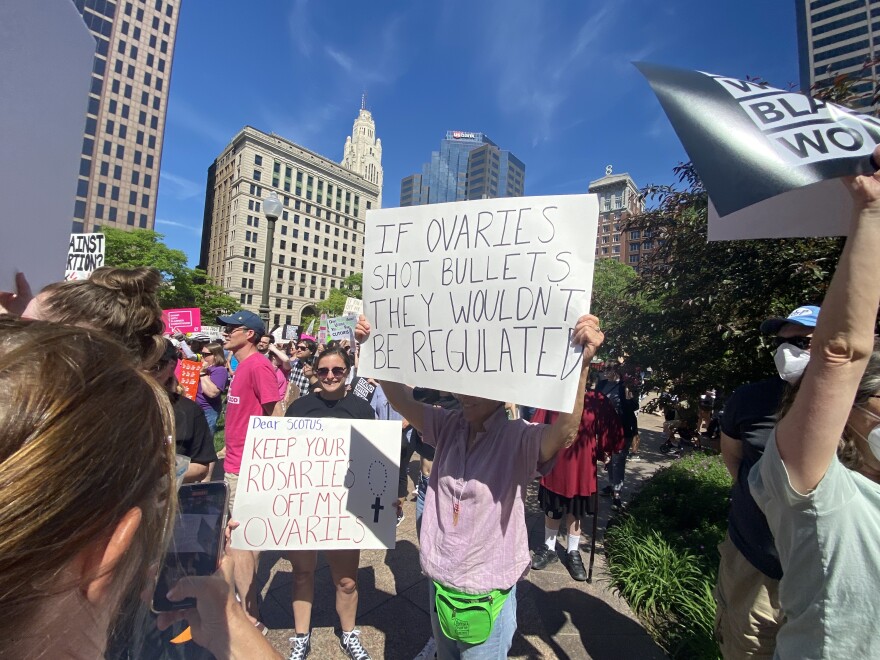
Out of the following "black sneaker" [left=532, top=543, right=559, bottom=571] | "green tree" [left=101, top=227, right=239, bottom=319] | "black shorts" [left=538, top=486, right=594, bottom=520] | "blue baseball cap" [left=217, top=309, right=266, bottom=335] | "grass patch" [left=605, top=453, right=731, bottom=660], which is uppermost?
"green tree" [left=101, top=227, right=239, bottom=319]

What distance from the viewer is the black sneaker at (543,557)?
402 centimetres

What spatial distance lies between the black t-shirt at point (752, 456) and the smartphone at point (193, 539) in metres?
2.02

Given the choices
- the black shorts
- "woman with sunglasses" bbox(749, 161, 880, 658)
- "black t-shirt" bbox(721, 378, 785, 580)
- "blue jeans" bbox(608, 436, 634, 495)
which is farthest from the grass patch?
"woman with sunglasses" bbox(749, 161, 880, 658)

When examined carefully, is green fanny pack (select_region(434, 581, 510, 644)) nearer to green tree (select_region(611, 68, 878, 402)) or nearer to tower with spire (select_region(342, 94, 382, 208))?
green tree (select_region(611, 68, 878, 402))

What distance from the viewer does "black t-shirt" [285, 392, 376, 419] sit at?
2945 millimetres

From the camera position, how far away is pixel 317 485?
8.08 feet

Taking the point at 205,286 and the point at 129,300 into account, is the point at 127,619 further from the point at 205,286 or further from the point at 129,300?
the point at 205,286

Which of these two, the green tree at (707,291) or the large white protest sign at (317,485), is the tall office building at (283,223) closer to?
the green tree at (707,291)

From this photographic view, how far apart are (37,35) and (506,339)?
1774 millimetres

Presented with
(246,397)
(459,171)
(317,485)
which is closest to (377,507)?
(317,485)

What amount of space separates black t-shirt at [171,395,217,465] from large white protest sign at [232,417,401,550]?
0.42m

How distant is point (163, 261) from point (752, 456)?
4790 cm

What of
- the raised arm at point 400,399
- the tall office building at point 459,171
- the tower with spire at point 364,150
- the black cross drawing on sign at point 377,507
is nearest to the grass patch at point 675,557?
the black cross drawing on sign at point 377,507

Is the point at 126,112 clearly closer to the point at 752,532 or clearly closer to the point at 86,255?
the point at 86,255
